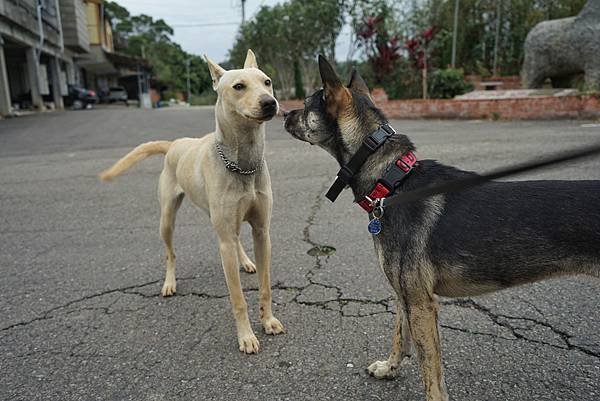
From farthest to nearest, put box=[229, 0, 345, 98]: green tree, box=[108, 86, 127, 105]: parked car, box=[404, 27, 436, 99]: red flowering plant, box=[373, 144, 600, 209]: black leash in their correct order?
box=[108, 86, 127, 105]: parked car < box=[229, 0, 345, 98]: green tree < box=[404, 27, 436, 99]: red flowering plant < box=[373, 144, 600, 209]: black leash

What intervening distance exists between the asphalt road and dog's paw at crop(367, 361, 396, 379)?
4 cm

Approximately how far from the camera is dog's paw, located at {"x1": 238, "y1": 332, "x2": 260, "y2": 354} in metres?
2.73

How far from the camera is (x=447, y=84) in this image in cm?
1694

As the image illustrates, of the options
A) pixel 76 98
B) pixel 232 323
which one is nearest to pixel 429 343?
pixel 232 323

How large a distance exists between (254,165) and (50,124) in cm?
1894

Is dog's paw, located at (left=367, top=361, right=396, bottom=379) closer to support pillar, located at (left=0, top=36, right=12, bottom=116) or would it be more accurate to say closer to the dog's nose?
the dog's nose

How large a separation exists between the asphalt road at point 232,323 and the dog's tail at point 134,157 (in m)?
0.94

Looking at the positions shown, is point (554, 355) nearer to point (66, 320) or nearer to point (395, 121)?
point (66, 320)

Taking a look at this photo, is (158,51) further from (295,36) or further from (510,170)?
(510,170)

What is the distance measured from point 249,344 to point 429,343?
1.18 metres

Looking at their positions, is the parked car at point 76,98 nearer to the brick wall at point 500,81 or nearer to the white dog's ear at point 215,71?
the brick wall at point 500,81

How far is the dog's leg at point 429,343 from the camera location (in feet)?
6.89

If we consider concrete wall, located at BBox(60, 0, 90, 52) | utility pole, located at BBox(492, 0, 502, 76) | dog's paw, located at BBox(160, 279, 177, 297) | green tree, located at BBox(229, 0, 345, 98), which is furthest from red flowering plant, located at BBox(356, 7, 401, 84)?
concrete wall, located at BBox(60, 0, 90, 52)

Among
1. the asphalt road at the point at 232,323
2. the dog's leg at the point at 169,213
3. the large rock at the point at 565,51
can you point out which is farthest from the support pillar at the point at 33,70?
the dog's leg at the point at 169,213
